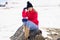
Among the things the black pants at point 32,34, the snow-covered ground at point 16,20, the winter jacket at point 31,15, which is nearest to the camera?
the winter jacket at point 31,15

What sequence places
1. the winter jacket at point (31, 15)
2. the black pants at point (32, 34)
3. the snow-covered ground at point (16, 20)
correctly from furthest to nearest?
the snow-covered ground at point (16, 20) < the black pants at point (32, 34) < the winter jacket at point (31, 15)

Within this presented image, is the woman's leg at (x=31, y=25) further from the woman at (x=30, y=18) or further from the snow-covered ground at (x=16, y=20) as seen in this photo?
the snow-covered ground at (x=16, y=20)

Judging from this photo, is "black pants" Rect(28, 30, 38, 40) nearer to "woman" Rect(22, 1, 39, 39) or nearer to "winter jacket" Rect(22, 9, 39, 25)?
"woman" Rect(22, 1, 39, 39)

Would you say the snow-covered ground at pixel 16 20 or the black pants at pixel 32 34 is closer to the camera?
the black pants at pixel 32 34

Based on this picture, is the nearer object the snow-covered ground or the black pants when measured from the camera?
the black pants

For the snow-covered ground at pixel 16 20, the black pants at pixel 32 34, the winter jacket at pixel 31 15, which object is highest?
the winter jacket at pixel 31 15

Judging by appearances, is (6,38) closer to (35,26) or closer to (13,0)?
(35,26)

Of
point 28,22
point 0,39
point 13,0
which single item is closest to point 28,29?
point 28,22

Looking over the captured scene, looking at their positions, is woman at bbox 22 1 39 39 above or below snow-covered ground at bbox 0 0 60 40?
above

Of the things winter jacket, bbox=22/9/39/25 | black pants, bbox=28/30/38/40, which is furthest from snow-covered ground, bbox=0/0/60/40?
winter jacket, bbox=22/9/39/25

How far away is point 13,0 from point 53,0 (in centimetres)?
699

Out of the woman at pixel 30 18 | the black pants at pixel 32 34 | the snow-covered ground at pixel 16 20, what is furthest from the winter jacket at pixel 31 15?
the snow-covered ground at pixel 16 20

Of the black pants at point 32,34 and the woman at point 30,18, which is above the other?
the woman at point 30,18

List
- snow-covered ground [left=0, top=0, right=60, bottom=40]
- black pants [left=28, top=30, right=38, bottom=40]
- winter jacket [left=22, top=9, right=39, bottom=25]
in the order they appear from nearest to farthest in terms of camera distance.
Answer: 1. winter jacket [left=22, top=9, right=39, bottom=25]
2. black pants [left=28, top=30, right=38, bottom=40]
3. snow-covered ground [left=0, top=0, right=60, bottom=40]
